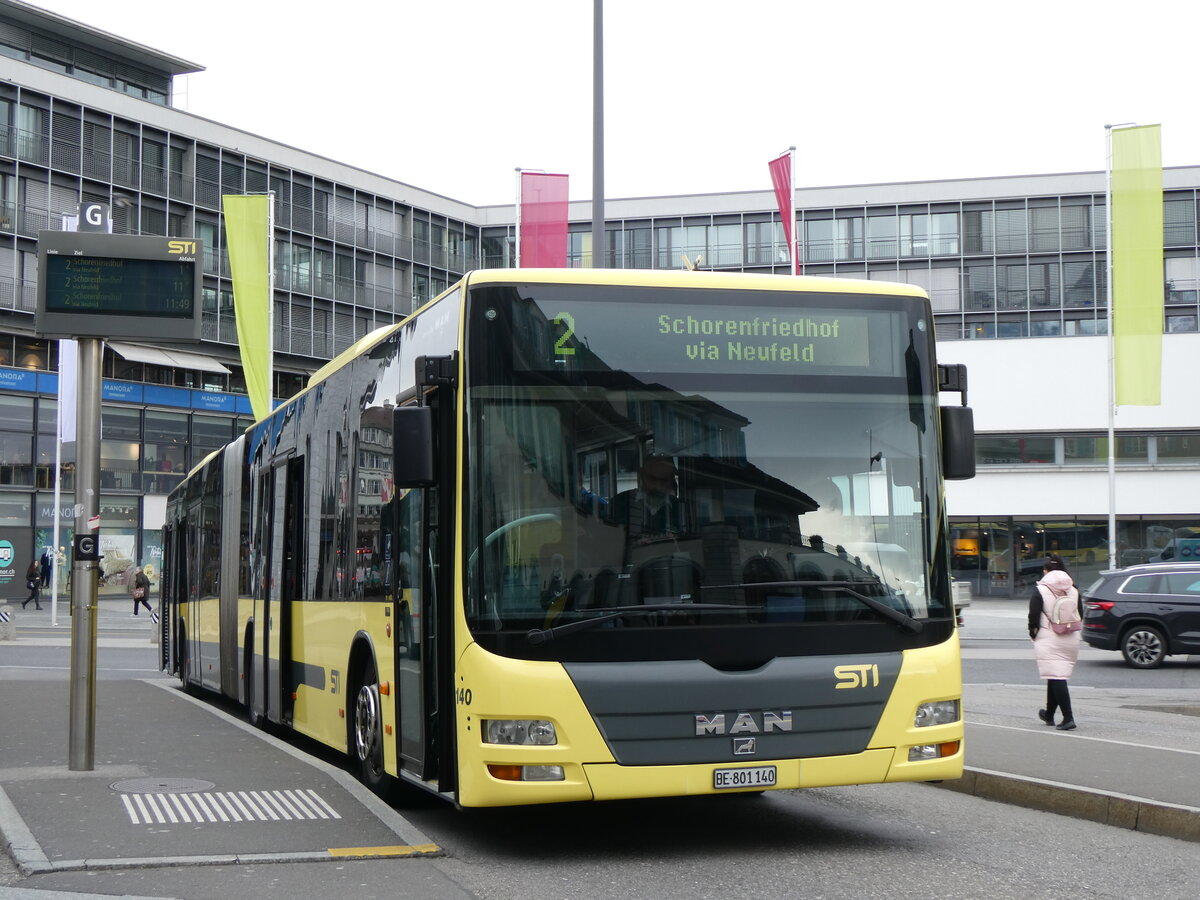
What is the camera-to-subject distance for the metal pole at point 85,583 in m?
10.0

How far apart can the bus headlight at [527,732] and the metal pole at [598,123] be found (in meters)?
7.47

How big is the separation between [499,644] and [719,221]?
199 feet

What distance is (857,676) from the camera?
7.89m

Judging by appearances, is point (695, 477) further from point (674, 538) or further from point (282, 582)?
point (282, 582)

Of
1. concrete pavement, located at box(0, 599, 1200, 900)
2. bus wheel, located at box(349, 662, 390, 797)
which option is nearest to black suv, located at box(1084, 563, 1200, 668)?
concrete pavement, located at box(0, 599, 1200, 900)

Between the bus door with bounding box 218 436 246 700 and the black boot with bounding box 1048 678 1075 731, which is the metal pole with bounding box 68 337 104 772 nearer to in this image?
the bus door with bounding box 218 436 246 700

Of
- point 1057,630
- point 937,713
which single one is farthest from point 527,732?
point 1057,630

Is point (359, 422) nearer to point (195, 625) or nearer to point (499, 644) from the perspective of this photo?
point (499, 644)

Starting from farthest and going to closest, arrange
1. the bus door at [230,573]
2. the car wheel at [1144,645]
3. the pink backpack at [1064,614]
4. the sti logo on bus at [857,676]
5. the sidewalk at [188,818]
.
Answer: the car wheel at [1144,645] → the bus door at [230,573] → the pink backpack at [1064,614] → the sti logo on bus at [857,676] → the sidewalk at [188,818]

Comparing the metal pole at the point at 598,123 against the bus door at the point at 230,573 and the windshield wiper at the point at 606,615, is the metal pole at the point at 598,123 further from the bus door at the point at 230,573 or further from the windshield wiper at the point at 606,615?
the windshield wiper at the point at 606,615

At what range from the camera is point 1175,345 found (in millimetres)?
44750

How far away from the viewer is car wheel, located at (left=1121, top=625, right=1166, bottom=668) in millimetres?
23797

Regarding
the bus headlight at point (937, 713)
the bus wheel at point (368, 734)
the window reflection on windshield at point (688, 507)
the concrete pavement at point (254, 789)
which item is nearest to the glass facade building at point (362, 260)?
the concrete pavement at point (254, 789)

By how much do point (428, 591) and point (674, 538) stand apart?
1.53m
